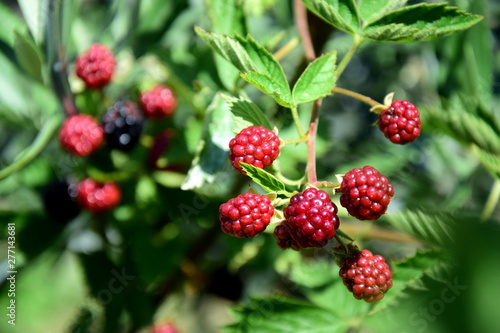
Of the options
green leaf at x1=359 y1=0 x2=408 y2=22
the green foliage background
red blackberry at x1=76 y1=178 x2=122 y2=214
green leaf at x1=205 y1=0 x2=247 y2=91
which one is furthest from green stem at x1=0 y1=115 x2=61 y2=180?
green leaf at x1=359 y1=0 x2=408 y2=22

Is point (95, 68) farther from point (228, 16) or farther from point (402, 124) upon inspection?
point (402, 124)

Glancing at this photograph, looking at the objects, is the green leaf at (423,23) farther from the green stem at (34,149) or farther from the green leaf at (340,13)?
the green stem at (34,149)

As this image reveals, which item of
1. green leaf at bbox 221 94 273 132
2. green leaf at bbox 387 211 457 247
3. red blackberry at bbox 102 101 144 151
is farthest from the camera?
red blackberry at bbox 102 101 144 151

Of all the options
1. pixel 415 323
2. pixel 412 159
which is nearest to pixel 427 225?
pixel 415 323

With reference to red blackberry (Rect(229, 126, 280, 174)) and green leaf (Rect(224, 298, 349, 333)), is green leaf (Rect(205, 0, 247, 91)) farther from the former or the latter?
green leaf (Rect(224, 298, 349, 333))

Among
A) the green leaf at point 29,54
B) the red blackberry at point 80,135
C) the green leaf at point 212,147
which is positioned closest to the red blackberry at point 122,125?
the red blackberry at point 80,135
